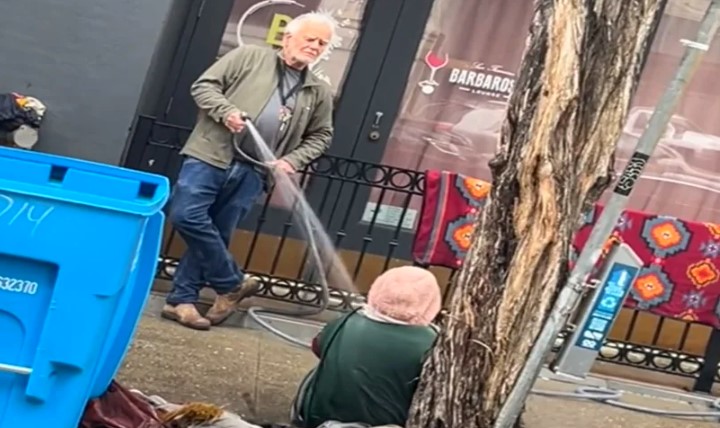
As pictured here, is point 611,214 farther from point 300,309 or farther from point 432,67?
point 432,67

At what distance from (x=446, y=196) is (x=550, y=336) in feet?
9.03

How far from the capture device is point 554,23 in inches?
147

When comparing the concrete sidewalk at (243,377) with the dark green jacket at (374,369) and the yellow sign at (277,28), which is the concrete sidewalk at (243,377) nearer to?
the dark green jacket at (374,369)

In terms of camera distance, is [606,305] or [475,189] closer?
[606,305]

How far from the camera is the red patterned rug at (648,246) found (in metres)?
6.37

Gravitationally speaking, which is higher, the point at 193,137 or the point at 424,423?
the point at 193,137

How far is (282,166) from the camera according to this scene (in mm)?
5695

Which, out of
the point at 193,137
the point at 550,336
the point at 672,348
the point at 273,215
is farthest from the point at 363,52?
the point at 550,336

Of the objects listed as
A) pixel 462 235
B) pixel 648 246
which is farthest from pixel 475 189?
pixel 648 246

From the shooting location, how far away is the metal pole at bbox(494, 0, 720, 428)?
3.29 m

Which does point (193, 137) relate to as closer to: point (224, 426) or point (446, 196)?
point (446, 196)

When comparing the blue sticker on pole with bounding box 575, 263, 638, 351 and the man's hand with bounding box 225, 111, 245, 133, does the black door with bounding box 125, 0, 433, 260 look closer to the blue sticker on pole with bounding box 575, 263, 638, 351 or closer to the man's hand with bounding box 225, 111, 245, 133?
the man's hand with bounding box 225, 111, 245, 133

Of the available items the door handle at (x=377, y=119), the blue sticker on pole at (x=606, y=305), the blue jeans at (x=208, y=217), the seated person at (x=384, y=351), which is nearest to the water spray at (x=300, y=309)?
the blue jeans at (x=208, y=217)

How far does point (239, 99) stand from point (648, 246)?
2516mm
